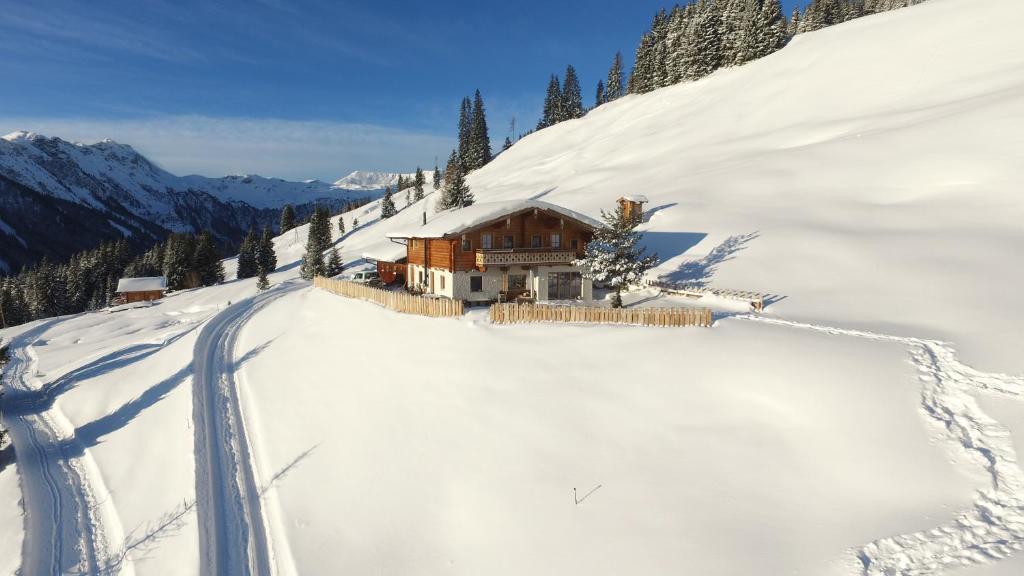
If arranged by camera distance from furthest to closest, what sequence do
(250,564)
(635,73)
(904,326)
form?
1. (635,73)
2. (904,326)
3. (250,564)

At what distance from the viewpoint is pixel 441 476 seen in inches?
629

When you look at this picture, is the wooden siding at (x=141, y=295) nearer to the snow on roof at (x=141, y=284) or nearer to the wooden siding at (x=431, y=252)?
the snow on roof at (x=141, y=284)

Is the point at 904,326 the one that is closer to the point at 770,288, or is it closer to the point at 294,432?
the point at 770,288

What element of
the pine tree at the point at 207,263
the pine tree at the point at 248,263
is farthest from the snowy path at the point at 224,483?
the pine tree at the point at 207,263

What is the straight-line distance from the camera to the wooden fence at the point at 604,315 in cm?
2225

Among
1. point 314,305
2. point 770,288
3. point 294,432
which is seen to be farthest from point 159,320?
point 770,288

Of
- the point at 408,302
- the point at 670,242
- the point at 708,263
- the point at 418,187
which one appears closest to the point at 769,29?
the point at 670,242

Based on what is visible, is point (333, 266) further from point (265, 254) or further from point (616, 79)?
point (616, 79)

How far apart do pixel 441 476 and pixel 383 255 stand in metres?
33.1

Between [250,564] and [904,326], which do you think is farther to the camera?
[904,326]

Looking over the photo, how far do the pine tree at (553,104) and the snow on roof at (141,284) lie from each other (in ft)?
349

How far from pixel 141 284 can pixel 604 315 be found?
87.6m

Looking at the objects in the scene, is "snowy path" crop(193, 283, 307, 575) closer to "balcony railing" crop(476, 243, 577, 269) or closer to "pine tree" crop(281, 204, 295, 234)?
"balcony railing" crop(476, 243, 577, 269)

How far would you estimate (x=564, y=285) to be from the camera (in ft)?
117
